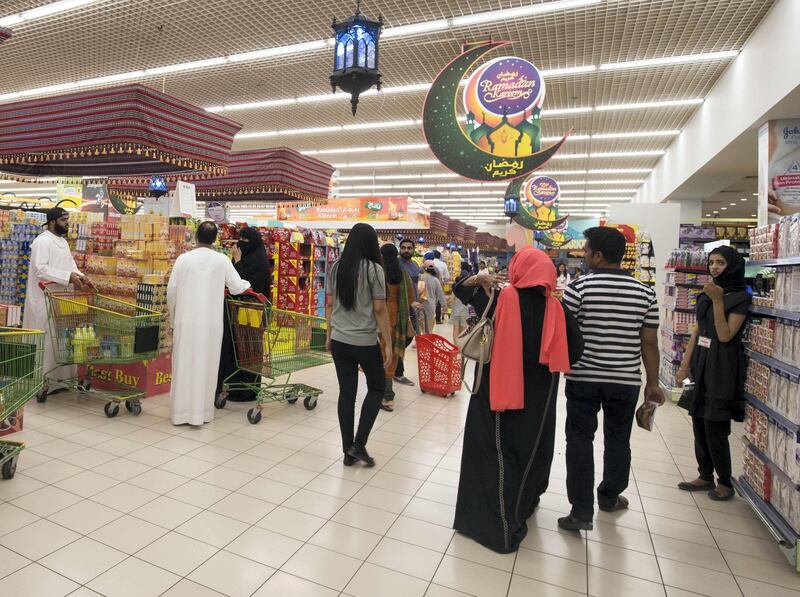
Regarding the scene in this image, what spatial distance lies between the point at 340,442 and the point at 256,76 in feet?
24.6

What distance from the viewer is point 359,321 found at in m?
3.39

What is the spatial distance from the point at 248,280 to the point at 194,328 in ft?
3.81

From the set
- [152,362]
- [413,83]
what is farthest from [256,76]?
[152,362]

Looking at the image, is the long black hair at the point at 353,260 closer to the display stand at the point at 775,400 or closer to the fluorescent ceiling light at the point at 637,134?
the display stand at the point at 775,400

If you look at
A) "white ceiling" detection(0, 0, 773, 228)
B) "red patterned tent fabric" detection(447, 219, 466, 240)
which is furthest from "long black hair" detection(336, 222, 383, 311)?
"red patterned tent fabric" detection(447, 219, 466, 240)

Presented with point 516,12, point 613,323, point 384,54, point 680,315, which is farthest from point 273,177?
point 613,323

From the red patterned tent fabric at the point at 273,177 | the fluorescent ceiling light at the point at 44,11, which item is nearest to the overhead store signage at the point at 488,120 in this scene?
the red patterned tent fabric at the point at 273,177

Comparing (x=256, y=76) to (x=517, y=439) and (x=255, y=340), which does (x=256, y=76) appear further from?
(x=517, y=439)

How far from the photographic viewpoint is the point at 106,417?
4.34m

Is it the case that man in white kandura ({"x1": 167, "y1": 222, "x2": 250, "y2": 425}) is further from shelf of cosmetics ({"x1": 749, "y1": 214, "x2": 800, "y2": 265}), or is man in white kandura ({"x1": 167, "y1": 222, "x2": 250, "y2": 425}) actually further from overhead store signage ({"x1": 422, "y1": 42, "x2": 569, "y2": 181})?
shelf of cosmetics ({"x1": 749, "y1": 214, "x2": 800, "y2": 265})

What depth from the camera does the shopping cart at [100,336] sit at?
14.2ft

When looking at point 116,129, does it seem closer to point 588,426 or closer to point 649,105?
point 588,426

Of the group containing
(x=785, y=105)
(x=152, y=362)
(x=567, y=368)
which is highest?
(x=785, y=105)

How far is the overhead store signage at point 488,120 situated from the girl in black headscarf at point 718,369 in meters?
1.41
